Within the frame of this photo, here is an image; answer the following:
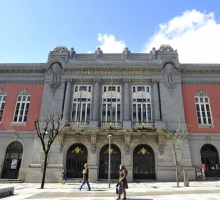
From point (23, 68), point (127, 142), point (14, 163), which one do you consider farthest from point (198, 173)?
point (23, 68)

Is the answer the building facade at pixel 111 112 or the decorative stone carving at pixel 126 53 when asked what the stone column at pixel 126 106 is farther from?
the decorative stone carving at pixel 126 53

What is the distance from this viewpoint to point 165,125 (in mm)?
21156

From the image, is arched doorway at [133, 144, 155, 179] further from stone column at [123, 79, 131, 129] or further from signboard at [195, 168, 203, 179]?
signboard at [195, 168, 203, 179]

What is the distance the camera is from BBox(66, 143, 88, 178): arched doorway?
804 inches

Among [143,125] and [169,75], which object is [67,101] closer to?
[143,125]

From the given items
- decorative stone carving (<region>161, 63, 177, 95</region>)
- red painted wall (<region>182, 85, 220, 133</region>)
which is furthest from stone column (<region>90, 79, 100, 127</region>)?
red painted wall (<region>182, 85, 220, 133</region>)

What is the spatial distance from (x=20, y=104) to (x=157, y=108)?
18.0 metres

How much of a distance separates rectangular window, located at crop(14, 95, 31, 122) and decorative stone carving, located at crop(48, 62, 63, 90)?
374 centimetres

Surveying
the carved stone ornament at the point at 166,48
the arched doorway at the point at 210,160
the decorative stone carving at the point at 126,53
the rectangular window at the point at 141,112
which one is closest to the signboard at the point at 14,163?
the rectangular window at the point at 141,112

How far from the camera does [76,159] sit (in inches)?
821

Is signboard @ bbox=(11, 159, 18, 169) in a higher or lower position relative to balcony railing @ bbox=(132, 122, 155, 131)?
lower

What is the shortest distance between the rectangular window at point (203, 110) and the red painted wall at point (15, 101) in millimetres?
20750

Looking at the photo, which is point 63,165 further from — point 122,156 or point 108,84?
point 108,84

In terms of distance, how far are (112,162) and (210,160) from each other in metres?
11.7
